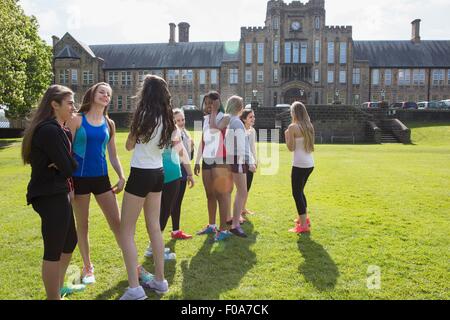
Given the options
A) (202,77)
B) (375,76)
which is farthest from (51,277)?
(375,76)

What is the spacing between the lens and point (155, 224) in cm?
454

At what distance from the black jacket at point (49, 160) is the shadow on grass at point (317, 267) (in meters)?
3.04

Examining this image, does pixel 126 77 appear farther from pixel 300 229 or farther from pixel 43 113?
pixel 43 113

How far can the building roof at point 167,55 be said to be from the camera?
6185 centimetres

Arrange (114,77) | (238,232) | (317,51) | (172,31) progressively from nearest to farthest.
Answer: (238,232), (317,51), (114,77), (172,31)

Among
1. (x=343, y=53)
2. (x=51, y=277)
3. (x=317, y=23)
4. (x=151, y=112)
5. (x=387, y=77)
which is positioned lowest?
(x=51, y=277)

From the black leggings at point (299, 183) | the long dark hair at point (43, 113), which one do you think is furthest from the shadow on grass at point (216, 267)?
the long dark hair at point (43, 113)

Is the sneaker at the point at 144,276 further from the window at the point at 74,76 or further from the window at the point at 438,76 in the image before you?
the window at the point at 438,76

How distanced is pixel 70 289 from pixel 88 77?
199 feet

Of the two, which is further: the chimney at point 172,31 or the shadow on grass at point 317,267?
the chimney at point 172,31

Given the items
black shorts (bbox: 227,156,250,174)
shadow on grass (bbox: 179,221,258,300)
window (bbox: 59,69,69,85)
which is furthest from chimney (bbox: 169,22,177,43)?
shadow on grass (bbox: 179,221,258,300)

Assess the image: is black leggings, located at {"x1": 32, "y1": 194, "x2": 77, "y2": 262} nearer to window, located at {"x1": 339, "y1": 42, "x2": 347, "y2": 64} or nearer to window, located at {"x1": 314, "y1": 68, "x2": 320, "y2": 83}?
window, located at {"x1": 314, "y1": 68, "x2": 320, "y2": 83}

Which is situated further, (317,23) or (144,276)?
(317,23)

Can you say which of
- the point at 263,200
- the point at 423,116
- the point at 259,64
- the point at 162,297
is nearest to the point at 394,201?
the point at 263,200
